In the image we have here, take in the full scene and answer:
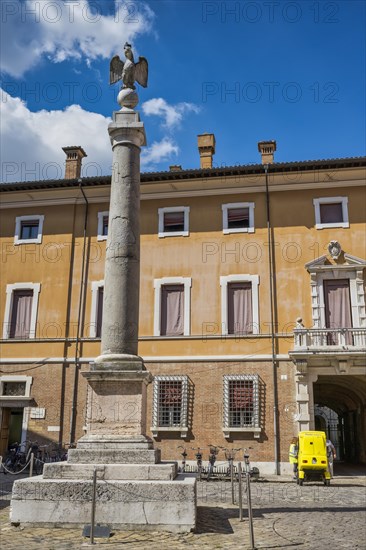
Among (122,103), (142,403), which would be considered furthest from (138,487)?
(122,103)

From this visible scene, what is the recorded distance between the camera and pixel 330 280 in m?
22.5

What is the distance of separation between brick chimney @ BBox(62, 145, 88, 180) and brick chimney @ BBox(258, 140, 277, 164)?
8836mm

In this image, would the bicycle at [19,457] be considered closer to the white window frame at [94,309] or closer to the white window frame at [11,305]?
the white window frame at [11,305]

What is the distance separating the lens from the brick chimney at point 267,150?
2548 cm

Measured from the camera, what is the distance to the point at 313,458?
17391 mm

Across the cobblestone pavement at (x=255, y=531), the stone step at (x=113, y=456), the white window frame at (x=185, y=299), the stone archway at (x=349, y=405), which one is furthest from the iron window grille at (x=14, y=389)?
the stone step at (x=113, y=456)

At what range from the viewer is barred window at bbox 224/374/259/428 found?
21.4 m

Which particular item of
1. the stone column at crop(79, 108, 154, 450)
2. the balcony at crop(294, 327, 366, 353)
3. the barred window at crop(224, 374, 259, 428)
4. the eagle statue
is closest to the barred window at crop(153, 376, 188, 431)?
the barred window at crop(224, 374, 259, 428)

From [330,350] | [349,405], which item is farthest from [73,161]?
[349,405]

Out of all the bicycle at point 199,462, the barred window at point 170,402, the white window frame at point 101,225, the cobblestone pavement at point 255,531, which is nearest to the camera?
the cobblestone pavement at point 255,531

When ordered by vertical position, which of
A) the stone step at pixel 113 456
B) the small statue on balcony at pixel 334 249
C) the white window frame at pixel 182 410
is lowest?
the stone step at pixel 113 456

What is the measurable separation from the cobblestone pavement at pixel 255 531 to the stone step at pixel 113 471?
3.04ft

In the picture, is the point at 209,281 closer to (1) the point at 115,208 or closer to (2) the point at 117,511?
(1) the point at 115,208

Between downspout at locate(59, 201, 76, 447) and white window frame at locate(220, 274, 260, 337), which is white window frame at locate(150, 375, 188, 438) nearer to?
white window frame at locate(220, 274, 260, 337)
